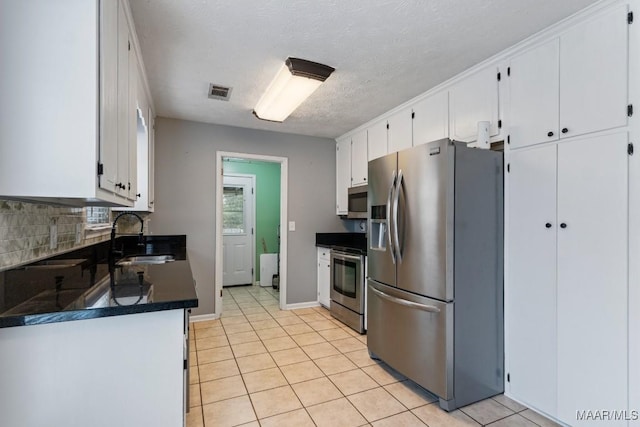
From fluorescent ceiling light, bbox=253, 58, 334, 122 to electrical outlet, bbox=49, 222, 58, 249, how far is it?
174 centimetres

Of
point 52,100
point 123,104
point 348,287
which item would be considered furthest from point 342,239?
point 52,100

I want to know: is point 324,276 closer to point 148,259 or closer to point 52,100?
point 148,259

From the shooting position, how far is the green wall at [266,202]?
5.63 m

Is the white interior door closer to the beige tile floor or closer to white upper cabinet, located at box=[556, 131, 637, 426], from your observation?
the beige tile floor

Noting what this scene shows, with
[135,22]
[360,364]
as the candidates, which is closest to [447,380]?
[360,364]

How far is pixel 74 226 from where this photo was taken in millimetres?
1856

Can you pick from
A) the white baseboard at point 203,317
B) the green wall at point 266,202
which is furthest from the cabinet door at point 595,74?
the green wall at point 266,202

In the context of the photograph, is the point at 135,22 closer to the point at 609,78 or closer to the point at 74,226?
the point at 74,226

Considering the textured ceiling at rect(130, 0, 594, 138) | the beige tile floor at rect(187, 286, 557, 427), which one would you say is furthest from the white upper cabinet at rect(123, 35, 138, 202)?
the beige tile floor at rect(187, 286, 557, 427)

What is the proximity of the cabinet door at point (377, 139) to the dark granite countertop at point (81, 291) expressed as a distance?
240 cm

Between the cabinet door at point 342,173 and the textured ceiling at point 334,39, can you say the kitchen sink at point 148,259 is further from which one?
the cabinet door at point 342,173

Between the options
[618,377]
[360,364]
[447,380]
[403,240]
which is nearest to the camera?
[618,377]

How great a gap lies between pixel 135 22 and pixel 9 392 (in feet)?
6.09

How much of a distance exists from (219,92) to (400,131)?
178 centimetres
